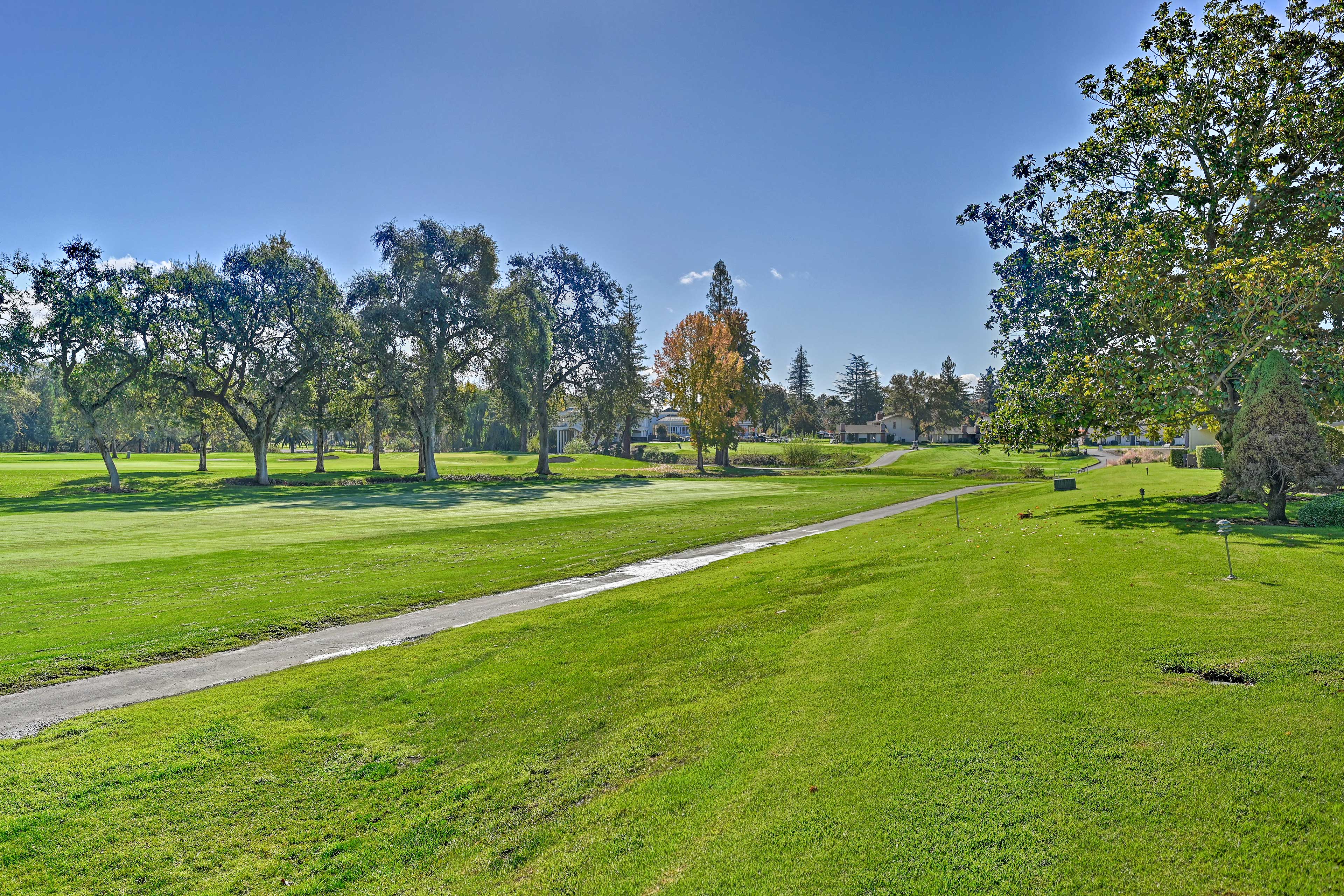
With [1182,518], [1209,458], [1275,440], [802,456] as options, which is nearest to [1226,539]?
[1275,440]

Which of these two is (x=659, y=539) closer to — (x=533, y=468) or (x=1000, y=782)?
(x=1000, y=782)

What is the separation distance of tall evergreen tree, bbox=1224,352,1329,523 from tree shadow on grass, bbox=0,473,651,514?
27.8 meters

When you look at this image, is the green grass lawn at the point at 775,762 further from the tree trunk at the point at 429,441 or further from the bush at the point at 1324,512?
the tree trunk at the point at 429,441

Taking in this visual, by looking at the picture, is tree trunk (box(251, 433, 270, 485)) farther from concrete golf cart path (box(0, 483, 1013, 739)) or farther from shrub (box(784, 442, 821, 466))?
shrub (box(784, 442, 821, 466))

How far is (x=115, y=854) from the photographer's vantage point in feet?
16.1

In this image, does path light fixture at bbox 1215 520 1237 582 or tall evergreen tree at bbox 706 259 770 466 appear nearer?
path light fixture at bbox 1215 520 1237 582

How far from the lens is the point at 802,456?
227 ft

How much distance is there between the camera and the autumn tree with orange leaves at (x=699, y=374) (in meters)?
60.9

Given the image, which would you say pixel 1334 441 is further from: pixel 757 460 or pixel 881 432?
pixel 881 432

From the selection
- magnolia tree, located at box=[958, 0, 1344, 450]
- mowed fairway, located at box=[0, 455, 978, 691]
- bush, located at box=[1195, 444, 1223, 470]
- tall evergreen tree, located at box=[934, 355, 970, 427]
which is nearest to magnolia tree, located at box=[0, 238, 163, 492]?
mowed fairway, located at box=[0, 455, 978, 691]

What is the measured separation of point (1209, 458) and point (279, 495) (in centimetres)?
5025

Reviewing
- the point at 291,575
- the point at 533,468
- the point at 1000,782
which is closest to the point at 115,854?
the point at 1000,782

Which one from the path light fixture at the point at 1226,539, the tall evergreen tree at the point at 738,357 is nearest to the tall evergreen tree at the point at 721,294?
the tall evergreen tree at the point at 738,357

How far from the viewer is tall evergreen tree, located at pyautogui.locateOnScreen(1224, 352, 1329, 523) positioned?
1302 cm
